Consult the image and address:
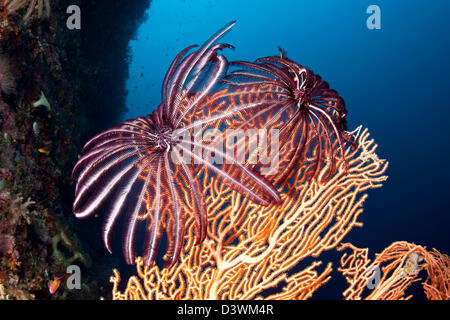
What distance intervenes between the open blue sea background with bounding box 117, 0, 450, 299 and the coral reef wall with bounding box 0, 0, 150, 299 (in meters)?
19.8

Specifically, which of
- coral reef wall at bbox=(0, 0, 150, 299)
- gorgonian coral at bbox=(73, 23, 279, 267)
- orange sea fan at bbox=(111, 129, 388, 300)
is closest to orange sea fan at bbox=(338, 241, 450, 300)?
orange sea fan at bbox=(111, 129, 388, 300)

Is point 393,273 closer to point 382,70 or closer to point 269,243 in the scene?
point 269,243

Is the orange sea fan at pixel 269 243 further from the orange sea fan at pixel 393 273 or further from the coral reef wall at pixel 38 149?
the coral reef wall at pixel 38 149

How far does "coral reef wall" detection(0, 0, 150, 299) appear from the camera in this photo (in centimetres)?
348

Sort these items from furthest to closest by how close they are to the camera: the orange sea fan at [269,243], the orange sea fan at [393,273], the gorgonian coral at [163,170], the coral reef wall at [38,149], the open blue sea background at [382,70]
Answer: the open blue sea background at [382,70], the coral reef wall at [38,149], the orange sea fan at [393,273], the orange sea fan at [269,243], the gorgonian coral at [163,170]

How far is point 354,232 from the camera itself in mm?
35281

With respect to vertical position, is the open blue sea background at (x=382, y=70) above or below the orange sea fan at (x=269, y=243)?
above

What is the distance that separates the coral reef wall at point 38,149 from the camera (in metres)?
3.48

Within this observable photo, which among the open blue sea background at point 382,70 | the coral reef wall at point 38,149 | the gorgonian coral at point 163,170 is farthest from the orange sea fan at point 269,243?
the open blue sea background at point 382,70

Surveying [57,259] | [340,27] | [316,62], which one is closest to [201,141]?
[57,259]

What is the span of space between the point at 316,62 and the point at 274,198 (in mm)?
88845

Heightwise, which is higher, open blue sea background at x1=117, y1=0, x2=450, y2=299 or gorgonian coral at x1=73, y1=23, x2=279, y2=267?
open blue sea background at x1=117, y1=0, x2=450, y2=299

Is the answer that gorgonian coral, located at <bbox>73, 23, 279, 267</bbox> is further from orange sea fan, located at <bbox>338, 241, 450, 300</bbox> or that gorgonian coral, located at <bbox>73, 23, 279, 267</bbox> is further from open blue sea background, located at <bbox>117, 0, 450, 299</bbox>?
open blue sea background, located at <bbox>117, 0, 450, 299</bbox>

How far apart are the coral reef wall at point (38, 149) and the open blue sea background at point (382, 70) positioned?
19.8 metres
